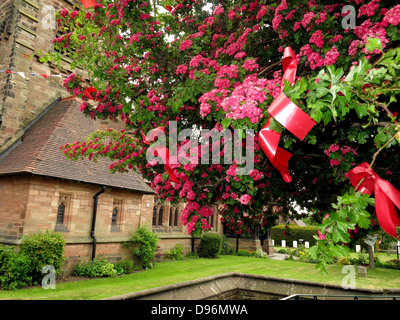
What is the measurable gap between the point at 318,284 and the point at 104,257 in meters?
8.91

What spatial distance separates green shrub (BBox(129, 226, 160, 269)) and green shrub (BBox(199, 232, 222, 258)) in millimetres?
5464

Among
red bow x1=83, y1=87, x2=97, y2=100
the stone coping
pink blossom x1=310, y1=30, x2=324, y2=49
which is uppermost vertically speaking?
red bow x1=83, y1=87, x2=97, y2=100

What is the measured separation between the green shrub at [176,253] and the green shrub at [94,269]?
17.7ft

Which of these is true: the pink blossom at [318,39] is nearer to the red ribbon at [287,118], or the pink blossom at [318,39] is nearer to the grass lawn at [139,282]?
the red ribbon at [287,118]

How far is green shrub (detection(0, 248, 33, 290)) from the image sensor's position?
29.5 ft

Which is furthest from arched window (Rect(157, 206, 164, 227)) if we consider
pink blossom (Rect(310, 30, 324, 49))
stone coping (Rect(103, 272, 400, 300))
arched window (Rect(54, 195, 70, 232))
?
pink blossom (Rect(310, 30, 324, 49))

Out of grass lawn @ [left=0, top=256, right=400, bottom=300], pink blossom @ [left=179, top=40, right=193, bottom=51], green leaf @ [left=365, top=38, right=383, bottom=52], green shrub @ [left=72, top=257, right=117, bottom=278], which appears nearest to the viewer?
green leaf @ [left=365, top=38, right=383, bottom=52]

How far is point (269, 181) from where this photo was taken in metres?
4.76

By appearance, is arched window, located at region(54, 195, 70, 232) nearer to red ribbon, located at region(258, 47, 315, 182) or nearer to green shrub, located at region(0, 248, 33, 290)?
green shrub, located at region(0, 248, 33, 290)

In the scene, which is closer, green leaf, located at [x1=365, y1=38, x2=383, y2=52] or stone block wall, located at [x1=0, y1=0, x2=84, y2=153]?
green leaf, located at [x1=365, y1=38, x2=383, y2=52]

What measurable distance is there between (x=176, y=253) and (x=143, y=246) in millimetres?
4022

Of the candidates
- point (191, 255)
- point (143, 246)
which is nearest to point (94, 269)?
point (143, 246)

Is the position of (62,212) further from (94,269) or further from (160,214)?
(160,214)

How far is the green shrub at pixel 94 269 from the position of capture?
1148 cm
